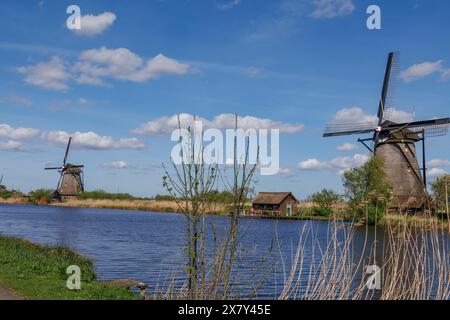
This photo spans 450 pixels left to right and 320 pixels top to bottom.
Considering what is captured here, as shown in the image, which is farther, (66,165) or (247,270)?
(66,165)

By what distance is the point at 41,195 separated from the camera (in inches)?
3706

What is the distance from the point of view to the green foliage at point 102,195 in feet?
290

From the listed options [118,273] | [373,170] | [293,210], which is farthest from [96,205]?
[118,273]

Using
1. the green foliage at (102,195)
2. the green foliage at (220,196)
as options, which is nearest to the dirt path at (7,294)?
the green foliage at (220,196)

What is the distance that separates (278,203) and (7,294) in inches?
2202

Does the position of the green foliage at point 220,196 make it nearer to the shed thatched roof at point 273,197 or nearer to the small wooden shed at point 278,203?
the small wooden shed at point 278,203

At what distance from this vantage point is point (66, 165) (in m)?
87.9

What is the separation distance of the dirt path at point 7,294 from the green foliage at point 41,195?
8653cm

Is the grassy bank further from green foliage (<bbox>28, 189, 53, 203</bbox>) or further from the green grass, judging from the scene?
the green grass

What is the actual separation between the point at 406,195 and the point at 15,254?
40.1 metres

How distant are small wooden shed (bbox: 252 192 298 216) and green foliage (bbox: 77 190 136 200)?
115 feet

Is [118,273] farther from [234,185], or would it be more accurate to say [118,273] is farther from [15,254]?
[234,185]
